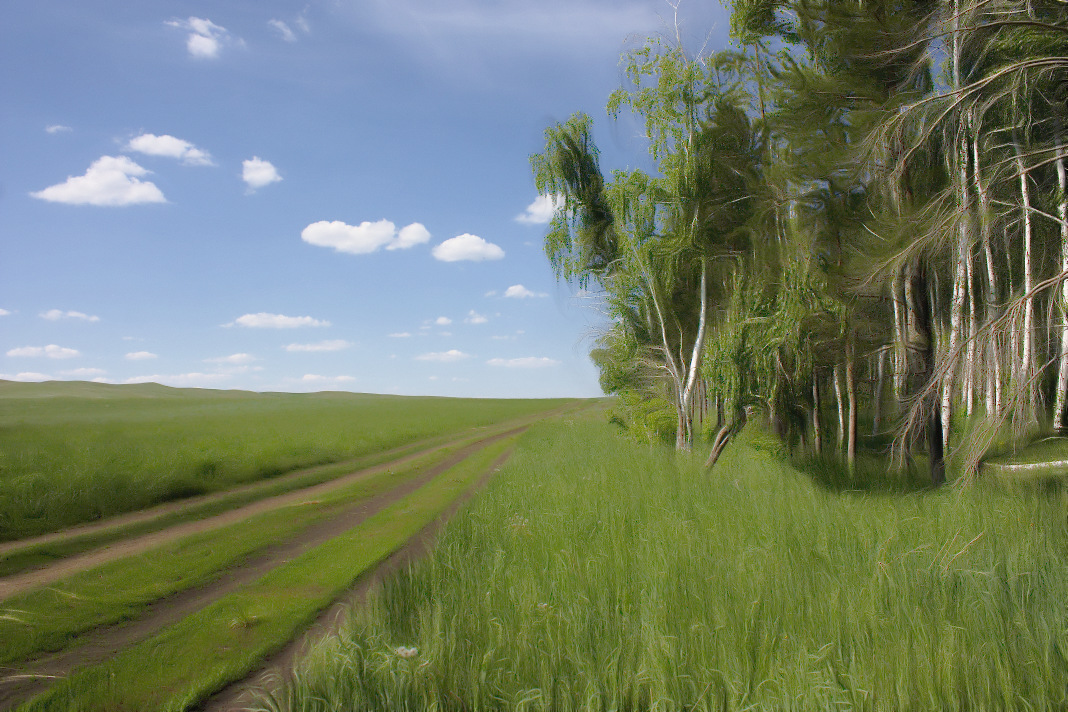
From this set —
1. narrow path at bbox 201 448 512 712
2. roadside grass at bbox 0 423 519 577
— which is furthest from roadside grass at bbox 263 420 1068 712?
roadside grass at bbox 0 423 519 577

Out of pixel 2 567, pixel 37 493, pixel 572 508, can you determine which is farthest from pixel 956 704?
pixel 37 493

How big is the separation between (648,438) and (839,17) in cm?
1447

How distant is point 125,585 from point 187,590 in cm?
107

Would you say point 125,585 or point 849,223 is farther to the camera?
point 849,223

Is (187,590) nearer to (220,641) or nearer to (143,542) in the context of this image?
(220,641)

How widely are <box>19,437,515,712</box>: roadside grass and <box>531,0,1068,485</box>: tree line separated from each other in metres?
9.21

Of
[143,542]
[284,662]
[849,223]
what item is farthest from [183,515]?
[849,223]

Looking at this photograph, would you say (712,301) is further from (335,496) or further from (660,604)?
(660,604)

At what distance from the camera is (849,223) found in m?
16.4

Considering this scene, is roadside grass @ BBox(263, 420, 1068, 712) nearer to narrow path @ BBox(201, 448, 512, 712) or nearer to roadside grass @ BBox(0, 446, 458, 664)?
narrow path @ BBox(201, 448, 512, 712)

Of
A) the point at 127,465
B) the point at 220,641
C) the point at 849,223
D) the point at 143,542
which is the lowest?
the point at 143,542

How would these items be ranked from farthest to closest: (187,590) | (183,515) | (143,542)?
(183,515)
(143,542)
(187,590)

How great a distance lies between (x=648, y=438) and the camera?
22562mm

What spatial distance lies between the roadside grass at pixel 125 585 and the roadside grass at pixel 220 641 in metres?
1.09
